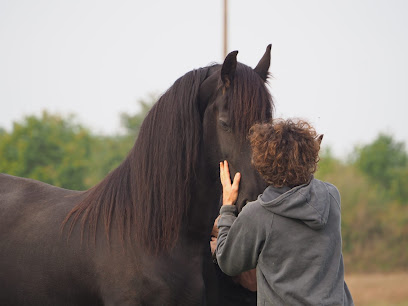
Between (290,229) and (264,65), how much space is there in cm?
130

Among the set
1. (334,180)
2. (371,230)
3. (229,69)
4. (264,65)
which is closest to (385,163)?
(334,180)

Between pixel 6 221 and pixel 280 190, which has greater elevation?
pixel 280 190

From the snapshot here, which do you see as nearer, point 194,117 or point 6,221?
point 194,117

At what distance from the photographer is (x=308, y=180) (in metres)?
2.43

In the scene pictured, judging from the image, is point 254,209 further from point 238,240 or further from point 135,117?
point 135,117

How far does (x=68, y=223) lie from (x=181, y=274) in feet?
2.98

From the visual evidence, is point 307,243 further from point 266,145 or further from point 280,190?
point 266,145

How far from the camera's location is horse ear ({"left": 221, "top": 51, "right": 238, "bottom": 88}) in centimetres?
288

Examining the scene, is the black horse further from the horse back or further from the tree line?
the tree line

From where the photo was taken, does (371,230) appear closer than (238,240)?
No

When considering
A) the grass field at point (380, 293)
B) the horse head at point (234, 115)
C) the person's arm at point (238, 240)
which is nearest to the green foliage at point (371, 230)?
the grass field at point (380, 293)

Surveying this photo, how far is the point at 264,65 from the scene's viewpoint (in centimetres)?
326

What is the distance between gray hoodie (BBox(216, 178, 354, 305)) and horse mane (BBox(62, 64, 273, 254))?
2.15 feet

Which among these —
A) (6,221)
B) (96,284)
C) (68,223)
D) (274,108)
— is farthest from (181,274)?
(6,221)
